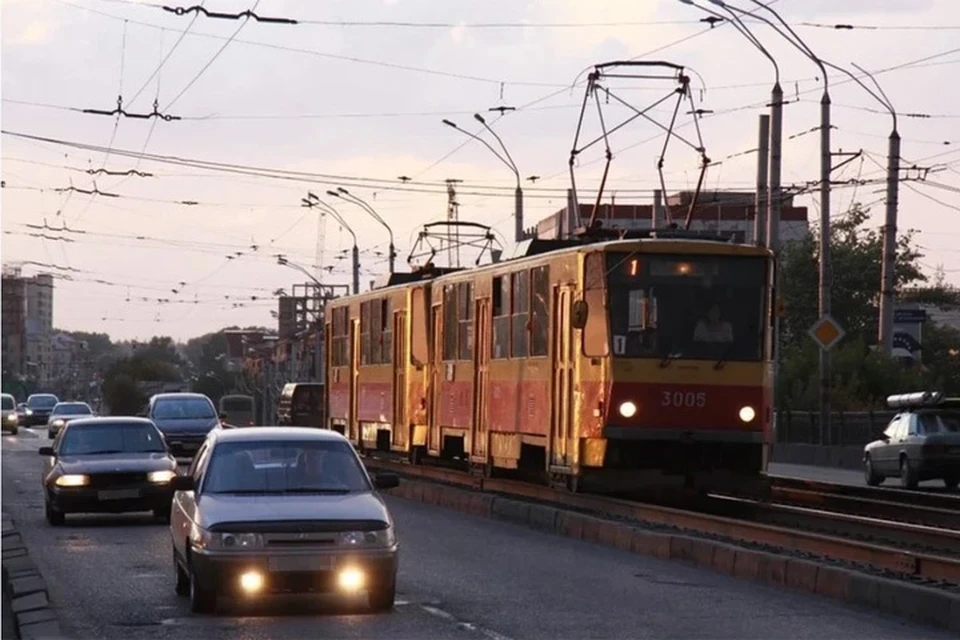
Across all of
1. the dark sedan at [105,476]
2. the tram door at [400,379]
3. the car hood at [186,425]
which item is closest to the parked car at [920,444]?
the tram door at [400,379]

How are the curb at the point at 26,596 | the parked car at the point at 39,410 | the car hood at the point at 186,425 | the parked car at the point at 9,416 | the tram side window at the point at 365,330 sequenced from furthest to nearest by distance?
the parked car at the point at 39,410
the parked car at the point at 9,416
the car hood at the point at 186,425
the tram side window at the point at 365,330
the curb at the point at 26,596

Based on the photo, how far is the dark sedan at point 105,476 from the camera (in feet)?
80.7

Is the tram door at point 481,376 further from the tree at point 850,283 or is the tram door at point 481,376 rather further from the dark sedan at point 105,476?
the tree at point 850,283

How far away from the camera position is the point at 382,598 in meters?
14.7

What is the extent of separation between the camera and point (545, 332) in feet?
87.4

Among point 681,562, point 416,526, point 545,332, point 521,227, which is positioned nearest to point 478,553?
point 681,562

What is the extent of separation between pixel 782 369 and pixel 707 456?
107 feet

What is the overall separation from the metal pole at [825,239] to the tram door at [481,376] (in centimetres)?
1389

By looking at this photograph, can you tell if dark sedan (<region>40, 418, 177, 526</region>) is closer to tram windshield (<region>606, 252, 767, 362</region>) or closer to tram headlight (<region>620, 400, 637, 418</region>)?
tram headlight (<region>620, 400, 637, 418</region>)

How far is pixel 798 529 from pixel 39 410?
75991 millimetres

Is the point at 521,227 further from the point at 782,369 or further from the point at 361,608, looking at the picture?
the point at 361,608

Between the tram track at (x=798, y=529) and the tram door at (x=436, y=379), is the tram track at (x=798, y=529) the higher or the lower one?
the lower one

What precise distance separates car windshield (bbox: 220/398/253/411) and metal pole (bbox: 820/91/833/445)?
153 ft

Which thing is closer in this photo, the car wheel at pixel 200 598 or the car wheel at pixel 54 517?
the car wheel at pixel 200 598
